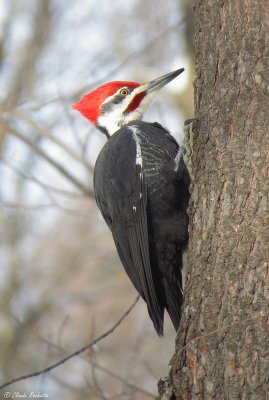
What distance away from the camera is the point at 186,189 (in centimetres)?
423

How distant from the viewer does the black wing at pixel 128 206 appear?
4.02 metres

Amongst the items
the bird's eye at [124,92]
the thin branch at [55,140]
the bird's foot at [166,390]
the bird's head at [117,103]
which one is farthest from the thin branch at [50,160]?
the bird's foot at [166,390]

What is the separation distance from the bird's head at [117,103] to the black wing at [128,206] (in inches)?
18.0

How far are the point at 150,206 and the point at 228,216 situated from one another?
4.20 ft

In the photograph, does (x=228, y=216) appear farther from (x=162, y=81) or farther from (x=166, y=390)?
(x=162, y=81)

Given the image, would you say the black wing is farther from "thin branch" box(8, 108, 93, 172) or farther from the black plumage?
"thin branch" box(8, 108, 93, 172)

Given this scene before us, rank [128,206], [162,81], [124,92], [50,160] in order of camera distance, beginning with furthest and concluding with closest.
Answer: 1. [50,160]
2. [124,92]
3. [162,81]
4. [128,206]

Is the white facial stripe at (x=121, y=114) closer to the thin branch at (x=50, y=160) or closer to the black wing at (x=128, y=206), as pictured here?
the black wing at (x=128, y=206)

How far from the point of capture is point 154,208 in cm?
424

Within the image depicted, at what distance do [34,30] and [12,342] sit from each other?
4430 millimetres

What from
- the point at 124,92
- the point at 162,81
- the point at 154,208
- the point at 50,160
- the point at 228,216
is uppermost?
the point at 50,160

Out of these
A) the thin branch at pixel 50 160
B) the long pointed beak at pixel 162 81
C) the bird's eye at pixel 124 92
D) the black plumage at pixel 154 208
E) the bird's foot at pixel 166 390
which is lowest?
the bird's foot at pixel 166 390

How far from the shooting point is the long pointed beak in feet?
15.3

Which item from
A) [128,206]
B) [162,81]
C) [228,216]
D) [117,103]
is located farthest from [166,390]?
[117,103]
